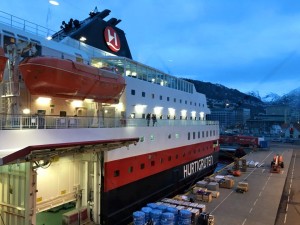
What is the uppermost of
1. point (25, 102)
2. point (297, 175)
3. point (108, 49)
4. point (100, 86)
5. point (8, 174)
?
point (108, 49)

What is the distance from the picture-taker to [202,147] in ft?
105

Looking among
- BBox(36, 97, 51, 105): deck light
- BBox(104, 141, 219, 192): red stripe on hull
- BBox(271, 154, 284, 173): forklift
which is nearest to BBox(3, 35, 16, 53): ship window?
BBox(36, 97, 51, 105): deck light

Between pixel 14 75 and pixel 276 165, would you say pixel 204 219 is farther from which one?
pixel 276 165

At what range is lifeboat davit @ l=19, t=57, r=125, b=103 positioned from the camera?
12430 millimetres

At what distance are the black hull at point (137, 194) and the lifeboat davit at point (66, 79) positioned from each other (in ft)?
19.4

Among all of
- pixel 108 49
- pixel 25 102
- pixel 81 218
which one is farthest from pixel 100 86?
pixel 108 49

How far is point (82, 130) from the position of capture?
566 inches

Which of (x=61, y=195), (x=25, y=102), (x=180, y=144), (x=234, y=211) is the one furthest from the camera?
(x=180, y=144)

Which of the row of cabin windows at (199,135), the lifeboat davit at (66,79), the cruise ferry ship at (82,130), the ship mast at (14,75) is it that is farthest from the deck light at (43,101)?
the row of cabin windows at (199,135)

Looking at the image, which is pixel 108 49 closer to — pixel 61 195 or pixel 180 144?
pixel 180 144

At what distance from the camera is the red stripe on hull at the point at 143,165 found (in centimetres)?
1659

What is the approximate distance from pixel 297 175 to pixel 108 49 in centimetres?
2554

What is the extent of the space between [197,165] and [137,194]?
12.8 meters

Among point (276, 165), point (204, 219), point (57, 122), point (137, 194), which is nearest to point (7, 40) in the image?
point (57, 122)
